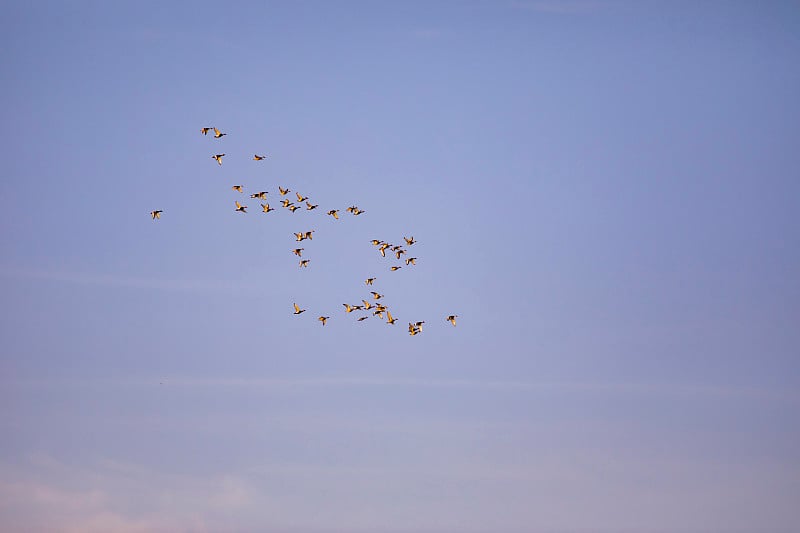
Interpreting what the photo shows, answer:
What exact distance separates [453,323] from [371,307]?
13.7 metres

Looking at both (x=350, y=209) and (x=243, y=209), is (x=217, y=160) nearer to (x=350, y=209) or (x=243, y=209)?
(x=243, y=209)

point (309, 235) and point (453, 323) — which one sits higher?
point (309, 235)

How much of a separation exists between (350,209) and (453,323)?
24472mm

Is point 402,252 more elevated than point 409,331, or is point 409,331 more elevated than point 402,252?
point 402,252

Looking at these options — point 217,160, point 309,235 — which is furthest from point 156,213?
point 309,235

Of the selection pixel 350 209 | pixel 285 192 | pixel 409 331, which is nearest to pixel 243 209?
pixel 285 192

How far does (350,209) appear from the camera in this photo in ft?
526

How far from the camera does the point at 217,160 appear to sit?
502 ft

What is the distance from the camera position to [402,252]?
163 metres

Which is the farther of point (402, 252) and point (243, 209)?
point (402, 252)

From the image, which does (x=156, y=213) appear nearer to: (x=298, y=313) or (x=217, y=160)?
(x=217, y=160)

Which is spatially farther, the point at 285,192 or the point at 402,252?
the point at 402,252

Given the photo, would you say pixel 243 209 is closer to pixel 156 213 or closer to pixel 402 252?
pixel 156 213

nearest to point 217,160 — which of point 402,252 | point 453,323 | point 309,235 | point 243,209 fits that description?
point 243,209
